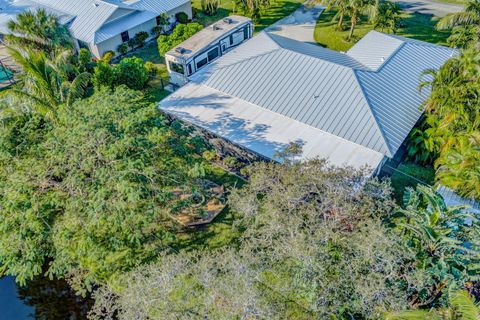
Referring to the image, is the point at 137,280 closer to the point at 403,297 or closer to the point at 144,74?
the point at 403,297

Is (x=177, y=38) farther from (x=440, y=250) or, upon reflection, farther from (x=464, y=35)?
(x=440, y=250)

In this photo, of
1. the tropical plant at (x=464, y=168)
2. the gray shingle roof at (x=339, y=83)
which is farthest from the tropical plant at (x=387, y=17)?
the tropical plant at (x=464, y=168)

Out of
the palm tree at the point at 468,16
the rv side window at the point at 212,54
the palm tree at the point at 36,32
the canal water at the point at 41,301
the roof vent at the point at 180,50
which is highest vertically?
the palm tree at the point at 468,16

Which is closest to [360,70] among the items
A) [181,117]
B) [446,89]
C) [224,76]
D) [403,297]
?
[446,89]

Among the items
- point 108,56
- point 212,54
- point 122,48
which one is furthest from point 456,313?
point 122,48

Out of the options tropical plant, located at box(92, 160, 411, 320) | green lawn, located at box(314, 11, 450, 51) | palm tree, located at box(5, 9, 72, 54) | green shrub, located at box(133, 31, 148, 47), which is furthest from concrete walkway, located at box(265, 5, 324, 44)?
tropical plant, located at box(92, 160, 411, 320)

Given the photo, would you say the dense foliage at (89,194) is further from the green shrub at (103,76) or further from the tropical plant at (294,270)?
the green shrub at (103,76)
